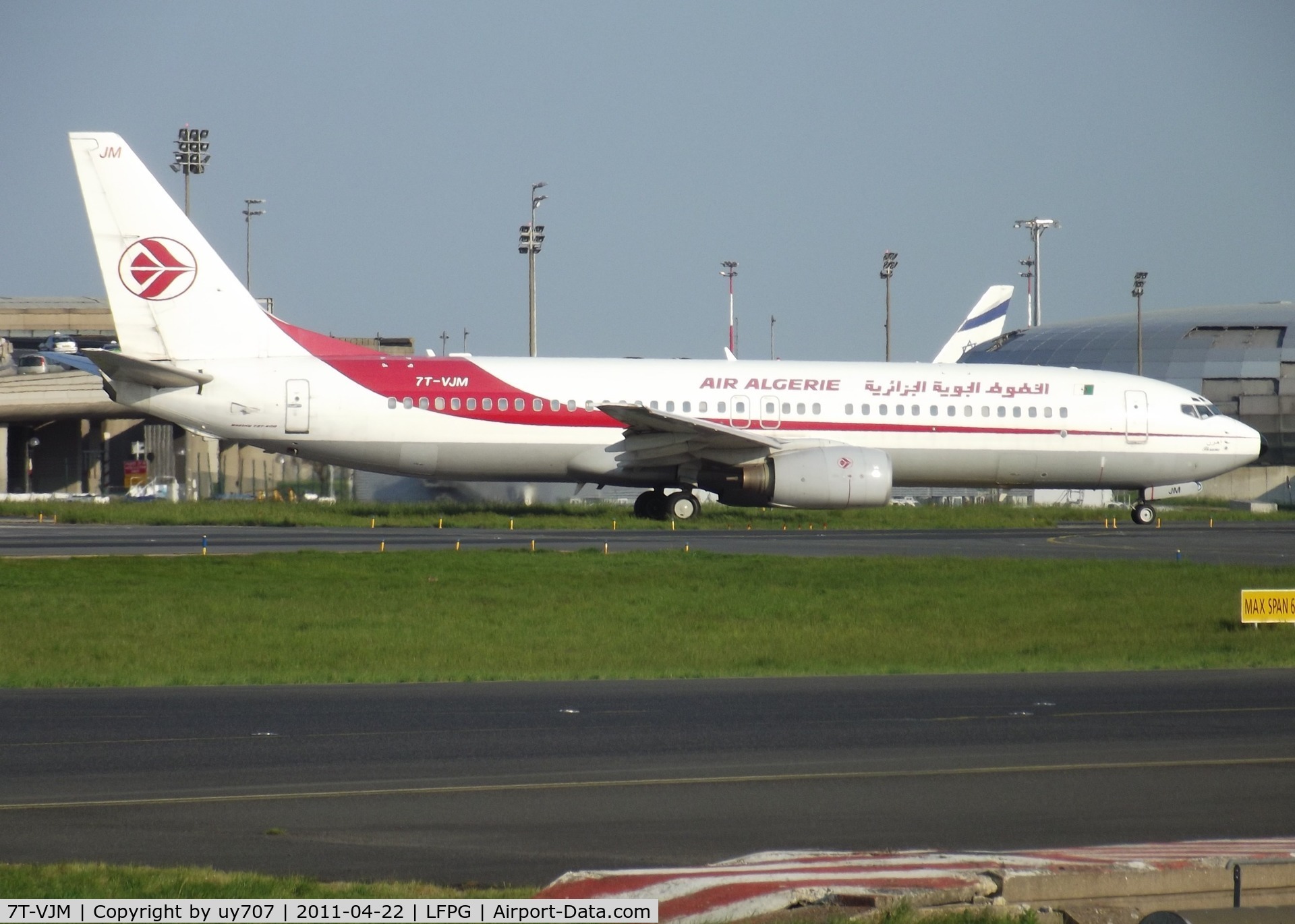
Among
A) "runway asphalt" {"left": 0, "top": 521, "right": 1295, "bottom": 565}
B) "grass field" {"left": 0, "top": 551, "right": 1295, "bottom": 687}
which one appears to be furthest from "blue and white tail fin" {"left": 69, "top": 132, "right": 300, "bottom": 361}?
"grass field" {"left": 0, "top": 551, "right": 1295, "bottom": 687}

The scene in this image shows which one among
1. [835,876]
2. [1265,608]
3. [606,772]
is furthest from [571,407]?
[835,876]

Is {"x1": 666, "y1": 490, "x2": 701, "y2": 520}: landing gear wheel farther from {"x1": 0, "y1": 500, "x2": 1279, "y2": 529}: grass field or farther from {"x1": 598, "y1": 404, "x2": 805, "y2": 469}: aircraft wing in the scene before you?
{"x1": 598, "y1": 404, "x2": 805, "y2": 469}: aircraft wing

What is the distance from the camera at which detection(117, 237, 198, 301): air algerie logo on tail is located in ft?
103

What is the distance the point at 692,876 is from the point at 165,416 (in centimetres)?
2773

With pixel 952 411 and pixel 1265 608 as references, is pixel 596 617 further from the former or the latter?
pixel 952 411

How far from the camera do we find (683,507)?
111 ft

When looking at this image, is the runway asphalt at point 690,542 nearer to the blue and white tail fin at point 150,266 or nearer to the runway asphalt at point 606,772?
the blue and white tail fin at point 150,266

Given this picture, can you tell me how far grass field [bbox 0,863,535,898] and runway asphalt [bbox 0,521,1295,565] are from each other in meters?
18.4

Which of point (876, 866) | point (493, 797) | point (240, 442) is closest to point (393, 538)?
point (240, 442)

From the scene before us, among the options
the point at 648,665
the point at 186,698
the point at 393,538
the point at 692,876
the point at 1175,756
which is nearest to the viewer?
the point at 692,876

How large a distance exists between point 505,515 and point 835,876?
29974 mm

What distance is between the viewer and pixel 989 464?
3459 cm

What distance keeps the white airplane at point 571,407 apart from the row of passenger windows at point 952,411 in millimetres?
41

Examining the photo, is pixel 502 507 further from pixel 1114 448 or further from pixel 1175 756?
pixel 1175 756
